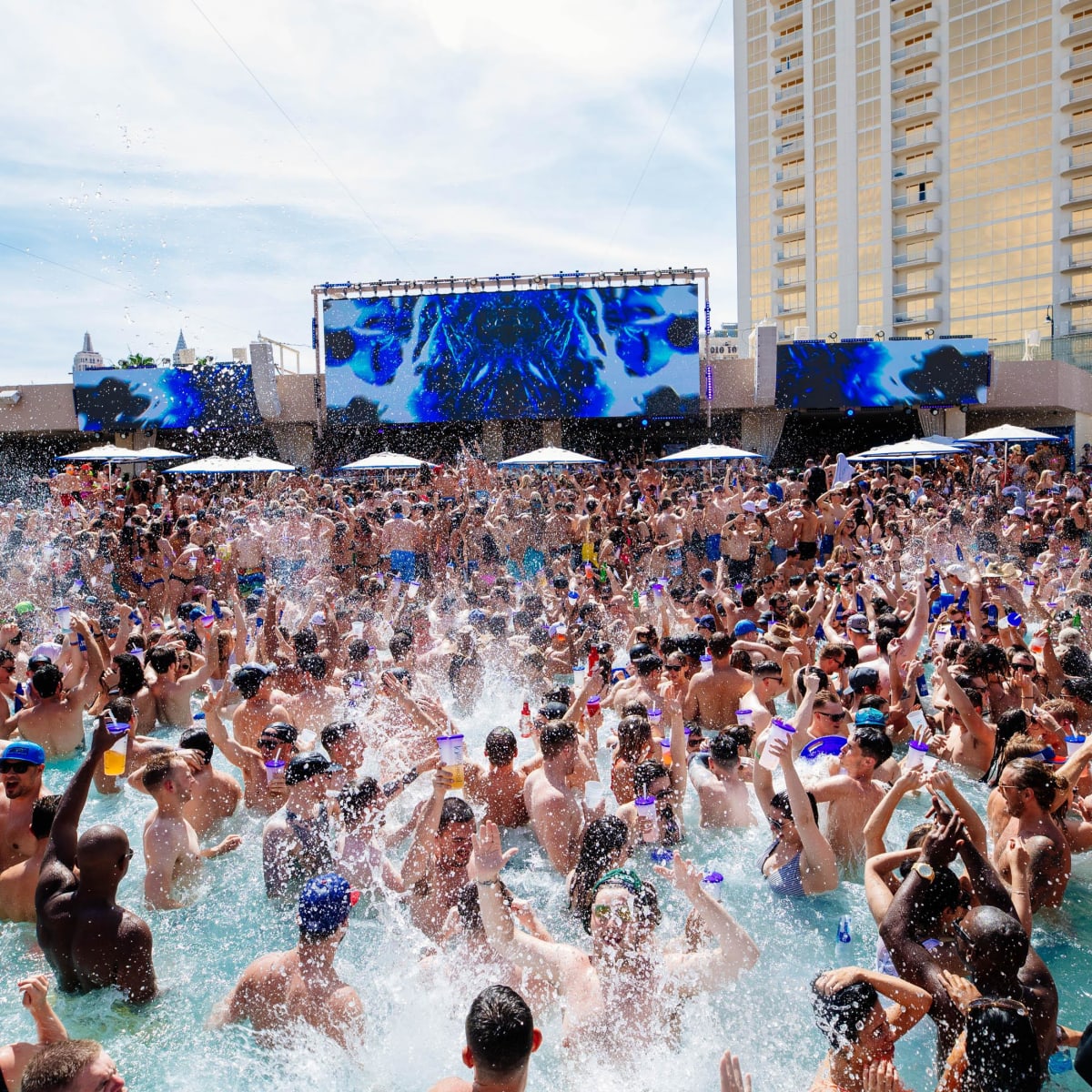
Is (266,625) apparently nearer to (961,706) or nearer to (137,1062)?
(137,1062)

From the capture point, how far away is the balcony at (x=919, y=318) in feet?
153

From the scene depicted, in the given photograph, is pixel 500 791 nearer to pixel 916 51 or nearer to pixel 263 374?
pixel 263 374

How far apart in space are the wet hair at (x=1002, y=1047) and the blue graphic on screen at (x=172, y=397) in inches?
1008

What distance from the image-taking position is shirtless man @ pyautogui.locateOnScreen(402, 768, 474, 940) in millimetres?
3859

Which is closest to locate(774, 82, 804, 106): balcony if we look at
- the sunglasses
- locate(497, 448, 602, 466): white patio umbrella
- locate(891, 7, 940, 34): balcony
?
locate(891, 7, 940, 34): balcony

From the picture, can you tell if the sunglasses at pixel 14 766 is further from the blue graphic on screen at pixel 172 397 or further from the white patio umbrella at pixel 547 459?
the blue graphic on screen at pixel 172 397

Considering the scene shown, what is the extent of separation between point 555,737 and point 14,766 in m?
2.61

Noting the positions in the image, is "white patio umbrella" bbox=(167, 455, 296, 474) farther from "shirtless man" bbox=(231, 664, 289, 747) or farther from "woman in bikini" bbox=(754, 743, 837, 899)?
"woman in bikini" bbox=(754, 743, 837, 899)

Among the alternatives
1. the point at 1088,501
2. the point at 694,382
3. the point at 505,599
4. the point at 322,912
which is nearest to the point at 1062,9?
the point at 694,382

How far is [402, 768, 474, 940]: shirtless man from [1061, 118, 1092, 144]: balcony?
5067cm

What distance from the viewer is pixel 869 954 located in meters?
4.55

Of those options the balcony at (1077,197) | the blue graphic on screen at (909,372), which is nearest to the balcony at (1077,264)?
the balcony at (1077,197)

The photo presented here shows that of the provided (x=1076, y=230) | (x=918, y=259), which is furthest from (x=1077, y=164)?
(x=918, y=259)

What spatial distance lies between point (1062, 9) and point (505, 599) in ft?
158
